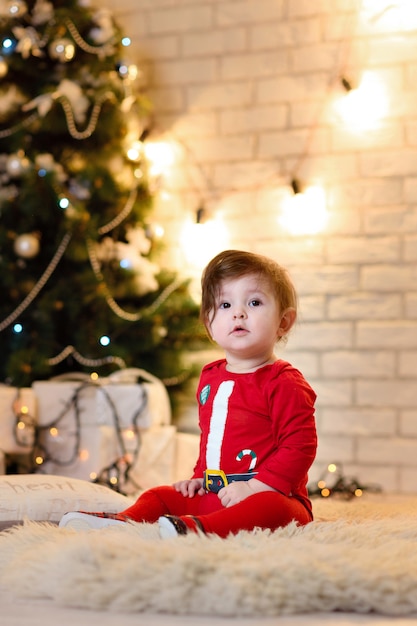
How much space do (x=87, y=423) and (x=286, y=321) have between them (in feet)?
4.24

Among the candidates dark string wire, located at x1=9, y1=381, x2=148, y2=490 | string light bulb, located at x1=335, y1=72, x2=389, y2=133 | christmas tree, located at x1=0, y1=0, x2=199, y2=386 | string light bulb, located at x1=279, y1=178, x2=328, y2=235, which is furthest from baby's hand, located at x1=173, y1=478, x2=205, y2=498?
string light bulb, located at x1=335, y1=72, x2=389, y2=133

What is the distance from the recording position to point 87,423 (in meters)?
3.15

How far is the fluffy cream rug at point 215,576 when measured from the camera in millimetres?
1285

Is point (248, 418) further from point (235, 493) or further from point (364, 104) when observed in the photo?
point (364, 104)

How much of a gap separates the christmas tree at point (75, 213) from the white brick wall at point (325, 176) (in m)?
0.29

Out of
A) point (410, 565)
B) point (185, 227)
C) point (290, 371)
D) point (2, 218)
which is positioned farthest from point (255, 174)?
point (410, 565)

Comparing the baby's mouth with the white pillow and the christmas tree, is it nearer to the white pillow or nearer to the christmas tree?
the white pillow

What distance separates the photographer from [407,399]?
339 cm

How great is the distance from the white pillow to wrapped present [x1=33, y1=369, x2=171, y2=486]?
0.94m

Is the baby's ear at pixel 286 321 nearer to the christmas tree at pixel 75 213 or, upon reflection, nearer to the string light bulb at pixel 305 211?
the christmas tree at pixel 75 213

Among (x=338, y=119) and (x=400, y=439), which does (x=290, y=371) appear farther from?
(x=338, y=119)

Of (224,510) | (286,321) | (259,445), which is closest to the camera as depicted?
(224,510)

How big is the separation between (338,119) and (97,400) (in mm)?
1384

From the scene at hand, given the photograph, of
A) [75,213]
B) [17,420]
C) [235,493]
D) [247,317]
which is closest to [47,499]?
[235,493]
